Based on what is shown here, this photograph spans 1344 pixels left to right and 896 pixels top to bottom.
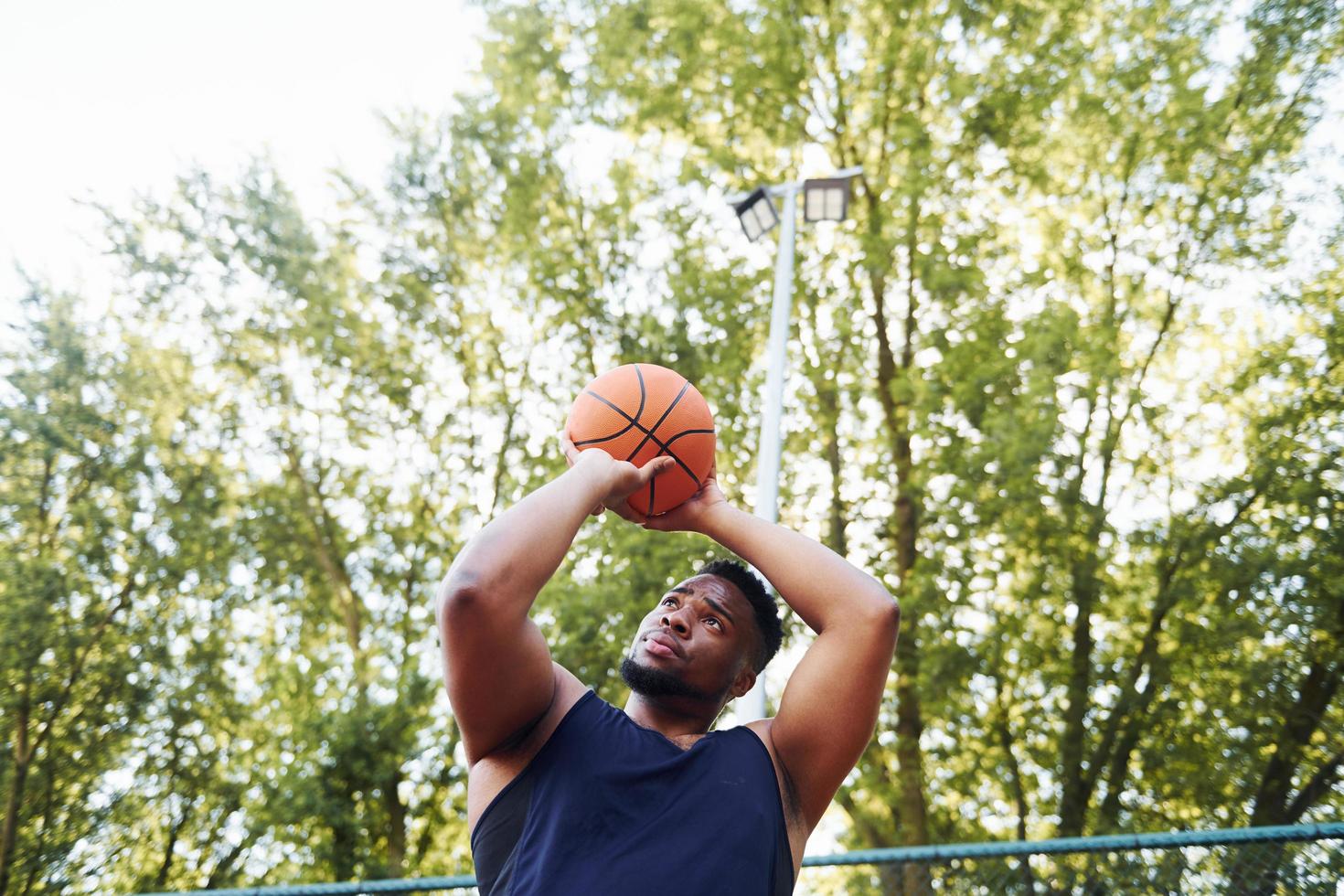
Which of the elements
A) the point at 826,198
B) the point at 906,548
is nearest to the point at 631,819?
the point at 826,198

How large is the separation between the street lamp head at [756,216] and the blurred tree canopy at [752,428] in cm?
295

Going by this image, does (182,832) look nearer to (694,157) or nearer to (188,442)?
(188,442)

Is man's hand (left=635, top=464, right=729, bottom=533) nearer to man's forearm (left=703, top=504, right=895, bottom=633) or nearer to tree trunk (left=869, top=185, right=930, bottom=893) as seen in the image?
man's forearm (left=703, top=504, right=895, bottom=633)

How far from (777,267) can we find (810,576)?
542 cm

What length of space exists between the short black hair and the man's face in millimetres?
60

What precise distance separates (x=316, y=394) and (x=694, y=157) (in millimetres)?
6581

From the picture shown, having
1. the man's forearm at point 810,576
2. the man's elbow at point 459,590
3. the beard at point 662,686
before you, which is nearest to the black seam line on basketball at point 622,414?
the man's forearm at point 810,576

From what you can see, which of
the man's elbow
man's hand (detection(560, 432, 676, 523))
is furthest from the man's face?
the man's elbow

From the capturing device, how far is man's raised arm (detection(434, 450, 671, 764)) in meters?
1.75

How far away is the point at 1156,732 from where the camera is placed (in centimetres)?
1038

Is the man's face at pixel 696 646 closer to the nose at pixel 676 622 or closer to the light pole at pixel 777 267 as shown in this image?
the nose at pixel 676 622

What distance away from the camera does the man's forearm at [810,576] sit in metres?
2.12

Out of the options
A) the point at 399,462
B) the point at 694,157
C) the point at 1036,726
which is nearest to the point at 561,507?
the point at 1036,726

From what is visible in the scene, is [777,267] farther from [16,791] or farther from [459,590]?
[16,791]
